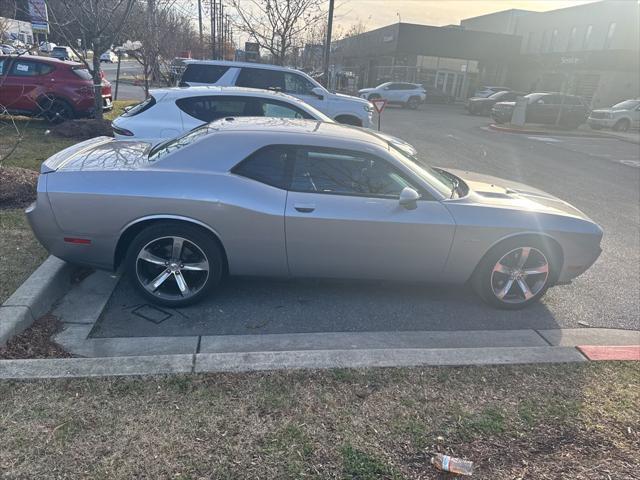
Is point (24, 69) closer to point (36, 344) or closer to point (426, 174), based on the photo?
point (36, 344)

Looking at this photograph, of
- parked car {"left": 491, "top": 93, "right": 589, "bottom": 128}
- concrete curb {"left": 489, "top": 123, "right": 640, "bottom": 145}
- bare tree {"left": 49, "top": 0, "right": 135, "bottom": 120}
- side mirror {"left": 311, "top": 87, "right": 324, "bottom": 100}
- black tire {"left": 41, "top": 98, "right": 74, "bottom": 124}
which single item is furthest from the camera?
parked car {"left": 491, "top": 93, "right": 589, "bottom": 128}

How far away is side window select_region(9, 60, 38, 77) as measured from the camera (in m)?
11.9

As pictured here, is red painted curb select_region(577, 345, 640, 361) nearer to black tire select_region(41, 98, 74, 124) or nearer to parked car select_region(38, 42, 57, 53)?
parked car select_region(38, 42, 57, 53)

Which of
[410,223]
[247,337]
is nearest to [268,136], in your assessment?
[410,223]

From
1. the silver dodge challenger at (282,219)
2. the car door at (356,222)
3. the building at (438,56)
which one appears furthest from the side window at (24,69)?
the building at (438,56)

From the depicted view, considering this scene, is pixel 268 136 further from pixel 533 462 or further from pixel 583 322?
pixel 583 322

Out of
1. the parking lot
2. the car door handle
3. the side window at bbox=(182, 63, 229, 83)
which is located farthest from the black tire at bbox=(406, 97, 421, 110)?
the car door handle

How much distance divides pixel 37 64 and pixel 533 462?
45.1 feet

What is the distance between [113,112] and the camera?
1475 cm

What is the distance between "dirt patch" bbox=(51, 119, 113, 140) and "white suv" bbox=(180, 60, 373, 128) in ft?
7.15

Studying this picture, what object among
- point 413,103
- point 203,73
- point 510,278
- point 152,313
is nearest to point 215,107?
point 203,73

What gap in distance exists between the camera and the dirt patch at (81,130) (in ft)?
34.9

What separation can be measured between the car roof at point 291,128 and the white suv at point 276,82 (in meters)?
6.43

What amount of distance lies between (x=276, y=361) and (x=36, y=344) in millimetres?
1693
